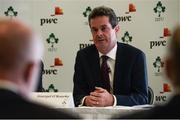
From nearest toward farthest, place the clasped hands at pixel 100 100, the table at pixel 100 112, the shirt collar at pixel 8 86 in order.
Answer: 1. the shirt collar at pixel 8 86
2. the table at pixel 100 112
3. the clasped hands at pixel 100 100

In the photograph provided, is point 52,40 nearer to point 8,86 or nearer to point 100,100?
point 100,100

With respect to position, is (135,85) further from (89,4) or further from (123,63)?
(89,4)

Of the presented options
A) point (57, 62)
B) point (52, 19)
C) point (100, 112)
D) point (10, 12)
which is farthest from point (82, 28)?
point (100, 112)

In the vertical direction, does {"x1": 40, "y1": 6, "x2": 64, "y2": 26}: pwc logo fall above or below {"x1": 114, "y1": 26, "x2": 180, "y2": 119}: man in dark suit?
above

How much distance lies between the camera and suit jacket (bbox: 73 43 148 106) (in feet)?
10.8

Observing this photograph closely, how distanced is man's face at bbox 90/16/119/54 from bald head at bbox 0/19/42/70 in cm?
230

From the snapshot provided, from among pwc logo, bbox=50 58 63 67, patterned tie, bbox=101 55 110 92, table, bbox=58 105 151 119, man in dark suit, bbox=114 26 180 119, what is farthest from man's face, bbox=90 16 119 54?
man in dark suit, bbox=114 26 180 119

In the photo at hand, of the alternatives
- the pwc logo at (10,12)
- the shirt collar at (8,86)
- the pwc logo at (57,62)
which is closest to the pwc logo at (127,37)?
the pwc logo at (57,62)

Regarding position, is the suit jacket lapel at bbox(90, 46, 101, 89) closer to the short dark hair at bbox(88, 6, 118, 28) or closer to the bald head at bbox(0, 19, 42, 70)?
the short dark hair at bbox(88, 6, 118, 28)

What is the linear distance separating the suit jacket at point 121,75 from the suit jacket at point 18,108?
2.02 meters

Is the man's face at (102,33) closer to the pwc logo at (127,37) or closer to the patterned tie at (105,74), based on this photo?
the patterned tie at (105,74)

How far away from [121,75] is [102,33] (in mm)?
402

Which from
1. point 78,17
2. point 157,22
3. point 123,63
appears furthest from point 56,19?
point 123,63

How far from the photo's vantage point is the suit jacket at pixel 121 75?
330 cm
